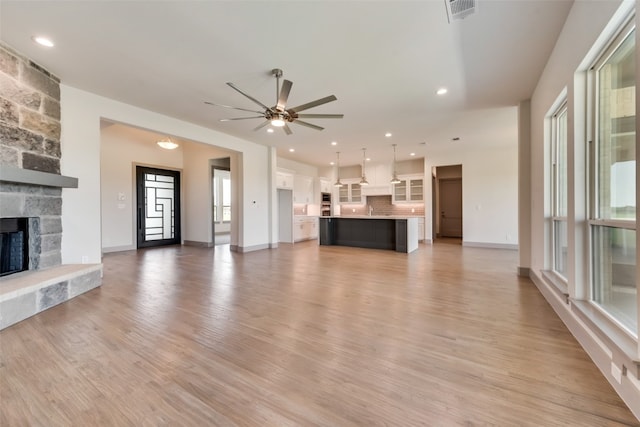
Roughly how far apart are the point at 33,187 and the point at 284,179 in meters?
5.97

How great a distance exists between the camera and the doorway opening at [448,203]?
→ 33.8ft

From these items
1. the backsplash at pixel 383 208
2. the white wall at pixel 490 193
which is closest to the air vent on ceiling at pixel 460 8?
the white wall at pixel 490 193

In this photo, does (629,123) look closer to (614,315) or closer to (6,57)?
(614,315)

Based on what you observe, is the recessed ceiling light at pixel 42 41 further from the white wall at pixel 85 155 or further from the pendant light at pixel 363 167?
the pendant light at pixel 363 167

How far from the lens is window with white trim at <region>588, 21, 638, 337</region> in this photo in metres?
1.79

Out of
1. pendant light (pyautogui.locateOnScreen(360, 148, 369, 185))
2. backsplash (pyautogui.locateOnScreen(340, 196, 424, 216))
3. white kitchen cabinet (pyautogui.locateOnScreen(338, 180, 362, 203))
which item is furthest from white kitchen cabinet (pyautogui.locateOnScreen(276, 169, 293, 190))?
backsplash (pyautogui.locateOnScreen(340, 196, 424, 216))

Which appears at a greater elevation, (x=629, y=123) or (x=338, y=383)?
(x=629, y=123)

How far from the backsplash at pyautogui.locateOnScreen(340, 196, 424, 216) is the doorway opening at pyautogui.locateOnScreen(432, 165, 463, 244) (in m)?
1.34

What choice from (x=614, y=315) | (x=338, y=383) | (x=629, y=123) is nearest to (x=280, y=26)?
(x=629, y=123)

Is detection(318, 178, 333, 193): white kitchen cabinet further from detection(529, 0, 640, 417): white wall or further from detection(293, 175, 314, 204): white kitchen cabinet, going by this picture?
detection(529, 0, 640, 417): white wall

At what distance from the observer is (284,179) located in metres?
8.68

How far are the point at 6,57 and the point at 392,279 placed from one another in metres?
5.53

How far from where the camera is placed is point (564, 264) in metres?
3.13

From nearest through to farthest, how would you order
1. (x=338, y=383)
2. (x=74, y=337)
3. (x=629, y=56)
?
(x=338, y=383), (x=629, y=56), (x=74, y=337)
